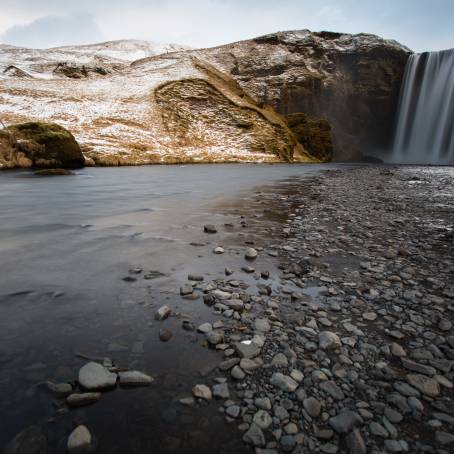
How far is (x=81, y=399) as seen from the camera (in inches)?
102

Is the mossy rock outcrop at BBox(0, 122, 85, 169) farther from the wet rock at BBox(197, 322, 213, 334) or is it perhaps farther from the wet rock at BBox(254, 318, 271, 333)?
the wet rock at BBox(254, 318, 271, 333)

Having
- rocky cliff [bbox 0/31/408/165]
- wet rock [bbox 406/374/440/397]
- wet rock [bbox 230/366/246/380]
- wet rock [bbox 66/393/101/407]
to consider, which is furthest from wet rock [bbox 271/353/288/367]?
rocky cliff [bbox 0/31/408/165]

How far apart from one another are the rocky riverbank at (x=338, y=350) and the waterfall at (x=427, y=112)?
398 feet

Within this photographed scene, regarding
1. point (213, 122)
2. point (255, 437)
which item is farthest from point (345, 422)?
point (213, 122)

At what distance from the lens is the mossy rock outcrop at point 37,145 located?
95.0ft

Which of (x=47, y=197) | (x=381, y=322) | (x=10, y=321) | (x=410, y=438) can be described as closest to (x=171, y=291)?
(x=10, y=321)

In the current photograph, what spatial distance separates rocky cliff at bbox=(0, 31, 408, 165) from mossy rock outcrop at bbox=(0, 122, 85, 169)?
22.3 feet

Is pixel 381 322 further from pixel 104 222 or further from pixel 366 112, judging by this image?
pixel 366 112

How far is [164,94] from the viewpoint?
2630 inches

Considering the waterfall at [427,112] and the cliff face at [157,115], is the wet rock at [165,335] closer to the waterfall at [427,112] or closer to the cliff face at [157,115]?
the cliff face at [157,115]

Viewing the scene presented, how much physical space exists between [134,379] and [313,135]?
95.7 metres

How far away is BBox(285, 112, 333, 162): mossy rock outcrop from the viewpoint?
293ft

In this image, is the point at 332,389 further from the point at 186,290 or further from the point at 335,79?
the point at 335,79

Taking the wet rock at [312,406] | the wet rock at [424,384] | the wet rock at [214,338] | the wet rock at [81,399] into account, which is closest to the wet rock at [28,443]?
the wet rock at [81,399]
